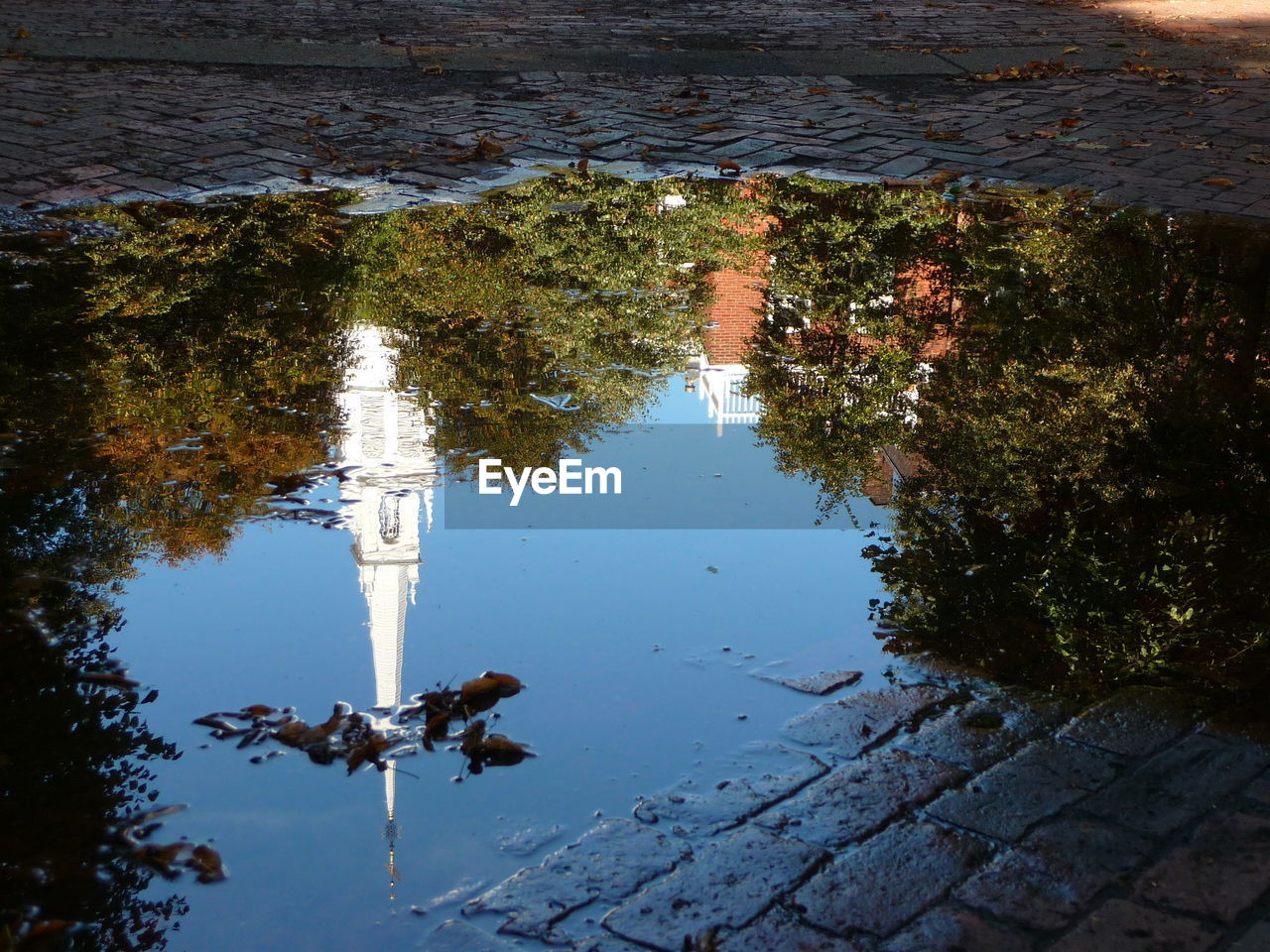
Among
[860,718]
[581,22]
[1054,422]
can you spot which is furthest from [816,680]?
[581,22]

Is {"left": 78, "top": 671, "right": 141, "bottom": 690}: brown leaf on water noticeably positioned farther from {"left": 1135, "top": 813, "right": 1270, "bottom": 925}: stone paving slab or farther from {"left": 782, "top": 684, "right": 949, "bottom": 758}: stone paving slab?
{"left": 1135, "top": 813, "right": 1270, "bottom": 925}: stone paving slab

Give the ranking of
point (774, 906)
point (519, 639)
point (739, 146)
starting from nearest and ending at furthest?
point (774, 906), point (519, 639), point (739, 146)

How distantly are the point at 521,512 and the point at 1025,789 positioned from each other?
79.2 inches

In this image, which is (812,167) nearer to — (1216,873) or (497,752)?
(497,752)

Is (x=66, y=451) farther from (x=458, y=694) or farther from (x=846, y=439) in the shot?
(x=846, y=439)

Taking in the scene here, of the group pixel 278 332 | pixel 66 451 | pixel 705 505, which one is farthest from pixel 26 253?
pixel 705 505

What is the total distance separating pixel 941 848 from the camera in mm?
2484

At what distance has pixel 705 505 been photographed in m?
4.23

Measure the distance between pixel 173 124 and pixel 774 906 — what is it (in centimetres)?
792

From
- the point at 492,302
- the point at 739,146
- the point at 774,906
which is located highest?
the point at 739,146

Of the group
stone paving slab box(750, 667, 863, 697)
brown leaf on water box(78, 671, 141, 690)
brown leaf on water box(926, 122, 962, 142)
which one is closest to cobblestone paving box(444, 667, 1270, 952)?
stone paving slab box(750, 667, 863, 697)

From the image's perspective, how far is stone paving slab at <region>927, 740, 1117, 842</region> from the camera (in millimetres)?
2568

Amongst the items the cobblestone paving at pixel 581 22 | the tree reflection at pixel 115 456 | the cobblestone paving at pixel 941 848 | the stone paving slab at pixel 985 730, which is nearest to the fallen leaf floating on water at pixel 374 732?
the tree reflection at pixel 115 456

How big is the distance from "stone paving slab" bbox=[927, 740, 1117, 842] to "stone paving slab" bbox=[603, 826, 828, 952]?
358 millimetres
